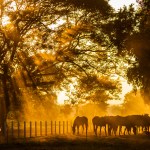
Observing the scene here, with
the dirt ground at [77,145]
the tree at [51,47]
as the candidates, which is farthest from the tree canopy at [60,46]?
the dirt ground at [77,145]

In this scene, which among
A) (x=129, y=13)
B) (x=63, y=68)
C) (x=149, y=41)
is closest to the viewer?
(x=149, y=41)

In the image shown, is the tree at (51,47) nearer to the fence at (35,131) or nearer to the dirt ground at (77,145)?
the fence at (35,131)

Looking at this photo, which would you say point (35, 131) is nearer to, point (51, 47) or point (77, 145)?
point (51, 47)

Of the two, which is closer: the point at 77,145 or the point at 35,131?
the point at 77,145

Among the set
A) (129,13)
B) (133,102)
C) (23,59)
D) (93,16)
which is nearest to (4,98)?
(23,59)

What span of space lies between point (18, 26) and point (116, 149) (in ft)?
69.1

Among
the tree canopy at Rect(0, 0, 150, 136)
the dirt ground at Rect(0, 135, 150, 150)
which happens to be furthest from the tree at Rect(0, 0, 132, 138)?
the dirt ground at Rect(0, 135, 150, 150)

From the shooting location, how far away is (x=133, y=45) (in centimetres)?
3559

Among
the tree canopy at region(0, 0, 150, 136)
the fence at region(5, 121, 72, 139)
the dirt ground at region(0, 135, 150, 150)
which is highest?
the tree canopy at region(0, 0, 150, 136)

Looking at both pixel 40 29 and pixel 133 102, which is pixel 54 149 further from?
pixel 133 102

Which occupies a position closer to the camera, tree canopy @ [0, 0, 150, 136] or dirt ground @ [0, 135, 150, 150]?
dirt ground @ [0, 135, 150, 150]

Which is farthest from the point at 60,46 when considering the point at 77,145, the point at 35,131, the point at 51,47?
the point at 77,145

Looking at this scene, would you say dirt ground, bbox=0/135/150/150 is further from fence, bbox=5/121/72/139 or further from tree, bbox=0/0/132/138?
tree, bbox=0/0/132/138

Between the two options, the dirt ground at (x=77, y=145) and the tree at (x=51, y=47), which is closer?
the dirt ground at (x=77, y=145)
